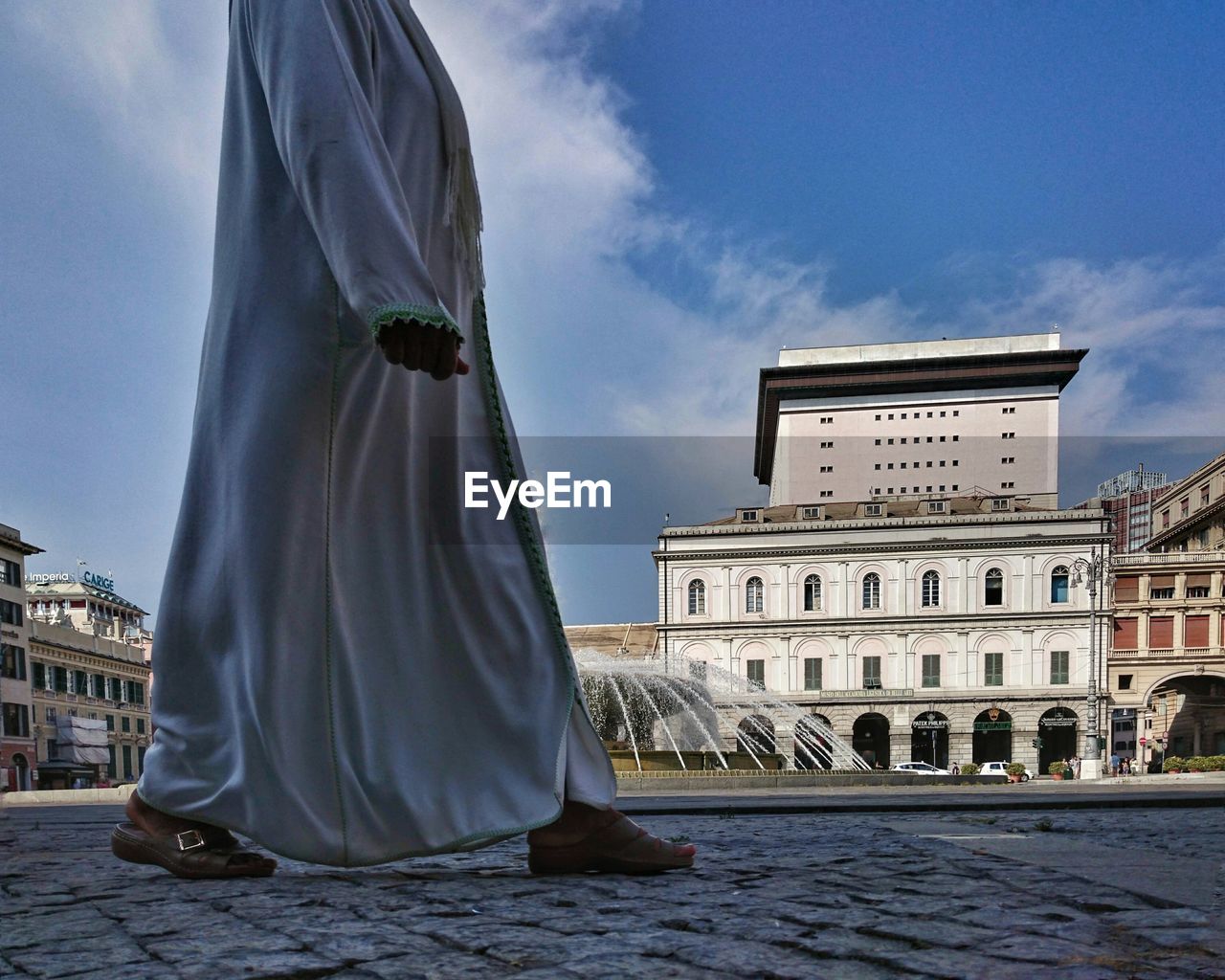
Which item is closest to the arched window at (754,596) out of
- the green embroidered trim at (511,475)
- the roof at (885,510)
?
the roof at (885,510)

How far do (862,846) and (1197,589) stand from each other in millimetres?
64173

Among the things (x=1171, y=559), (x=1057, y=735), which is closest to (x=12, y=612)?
(x=1057, y=735)

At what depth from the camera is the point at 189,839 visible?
2.42m

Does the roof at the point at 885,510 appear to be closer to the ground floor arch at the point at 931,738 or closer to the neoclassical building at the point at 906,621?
the neoclassical building at the point at 906,621

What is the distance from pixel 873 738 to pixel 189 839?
193ft

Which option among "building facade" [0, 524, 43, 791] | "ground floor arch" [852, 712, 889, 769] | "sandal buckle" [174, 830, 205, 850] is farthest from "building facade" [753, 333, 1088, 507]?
"sandal buckle" [174, 830, 205, 850]

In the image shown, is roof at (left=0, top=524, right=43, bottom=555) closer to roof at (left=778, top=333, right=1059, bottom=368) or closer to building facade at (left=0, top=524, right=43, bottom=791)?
building facade at (left=0, top=524, right=43, bottom=791)

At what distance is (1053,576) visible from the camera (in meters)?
56.2

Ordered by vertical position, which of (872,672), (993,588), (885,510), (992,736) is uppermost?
(885,510)

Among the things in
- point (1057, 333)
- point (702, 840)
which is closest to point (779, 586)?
point (1057, 333)

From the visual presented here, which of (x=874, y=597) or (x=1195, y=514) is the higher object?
(x=1195, y=514)

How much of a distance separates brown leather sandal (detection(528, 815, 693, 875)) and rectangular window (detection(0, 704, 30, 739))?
49.5 metres

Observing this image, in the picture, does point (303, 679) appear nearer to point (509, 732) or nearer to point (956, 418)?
point (509, 732)

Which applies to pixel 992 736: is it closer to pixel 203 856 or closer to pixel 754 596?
pixel 754 596
